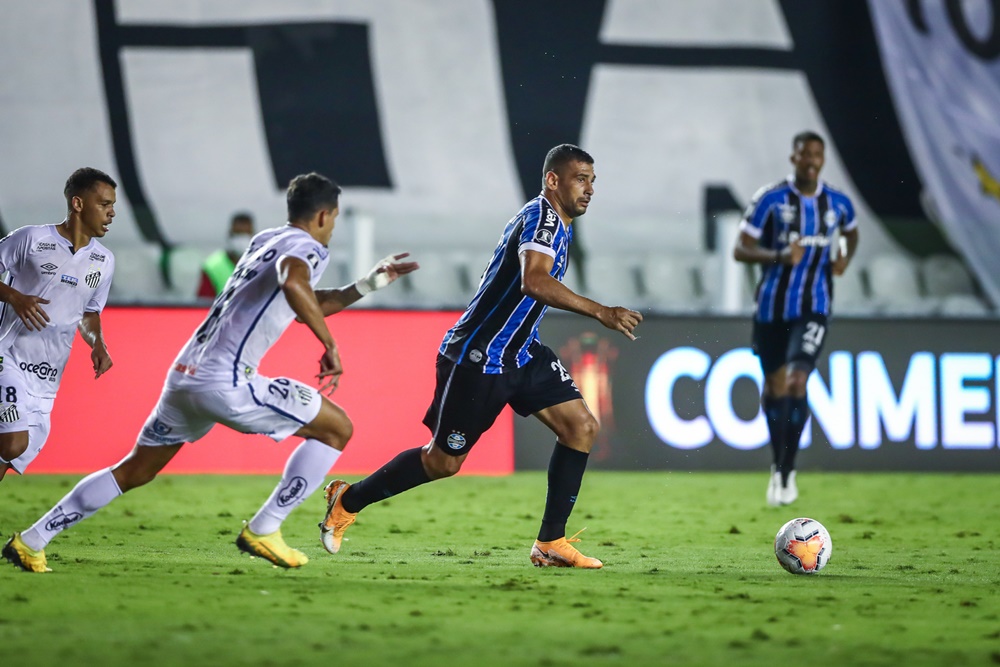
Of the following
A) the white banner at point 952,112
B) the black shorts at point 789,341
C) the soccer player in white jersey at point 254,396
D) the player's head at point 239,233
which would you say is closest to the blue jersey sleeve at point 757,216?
the black shorts at point 789,341

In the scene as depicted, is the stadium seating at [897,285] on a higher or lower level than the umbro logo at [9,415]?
higher

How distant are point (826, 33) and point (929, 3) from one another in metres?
1.75

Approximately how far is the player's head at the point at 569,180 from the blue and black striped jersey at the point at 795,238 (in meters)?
3.37

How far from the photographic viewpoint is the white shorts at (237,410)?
223 inches

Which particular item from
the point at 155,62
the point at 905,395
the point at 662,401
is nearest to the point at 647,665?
the point at 662,401

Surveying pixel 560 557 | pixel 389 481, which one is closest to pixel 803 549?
pixel 560 557

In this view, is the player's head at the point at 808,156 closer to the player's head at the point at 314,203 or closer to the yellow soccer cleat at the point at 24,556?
the player's head at the point at 314,203

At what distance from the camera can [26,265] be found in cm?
656

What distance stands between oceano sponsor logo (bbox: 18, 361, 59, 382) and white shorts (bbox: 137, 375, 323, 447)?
1081 mm

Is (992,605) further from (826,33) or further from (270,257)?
(826,33)

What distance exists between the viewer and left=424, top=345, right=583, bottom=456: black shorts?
20.8ft

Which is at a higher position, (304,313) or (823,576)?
(304,313)

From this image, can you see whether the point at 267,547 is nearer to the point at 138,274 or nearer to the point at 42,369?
the point at 42,369

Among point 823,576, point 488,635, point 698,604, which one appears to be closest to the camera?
point 488,635
